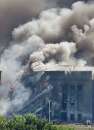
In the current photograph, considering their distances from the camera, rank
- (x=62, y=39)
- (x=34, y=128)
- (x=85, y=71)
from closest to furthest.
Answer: (x=34, y=128), (x=85, y=71), (x=62, y=39)

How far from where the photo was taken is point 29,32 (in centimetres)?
9231

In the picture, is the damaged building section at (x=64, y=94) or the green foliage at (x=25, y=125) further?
the damaged building section at (x=64, y=94)

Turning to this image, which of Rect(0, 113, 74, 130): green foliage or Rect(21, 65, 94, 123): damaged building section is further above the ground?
Rect(21, 65, 94, 123): damaged building section

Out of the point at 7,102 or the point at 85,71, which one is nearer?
the point at 85,71

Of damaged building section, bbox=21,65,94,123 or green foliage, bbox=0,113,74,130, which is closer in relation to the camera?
green foliage, bbox=0,113,74,130

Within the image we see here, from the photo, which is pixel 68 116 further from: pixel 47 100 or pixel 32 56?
pixel 32 56

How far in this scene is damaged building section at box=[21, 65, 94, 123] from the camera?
7862cm

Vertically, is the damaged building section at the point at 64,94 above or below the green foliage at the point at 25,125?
above

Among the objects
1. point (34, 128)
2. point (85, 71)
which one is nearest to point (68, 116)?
point (85, 71)

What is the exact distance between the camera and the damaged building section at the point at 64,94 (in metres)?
78.6

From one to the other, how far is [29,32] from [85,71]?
18440 mm

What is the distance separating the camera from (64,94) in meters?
81.8

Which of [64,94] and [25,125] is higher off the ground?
[64,94]

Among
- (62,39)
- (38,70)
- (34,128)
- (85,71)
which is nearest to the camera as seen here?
(34,128)
